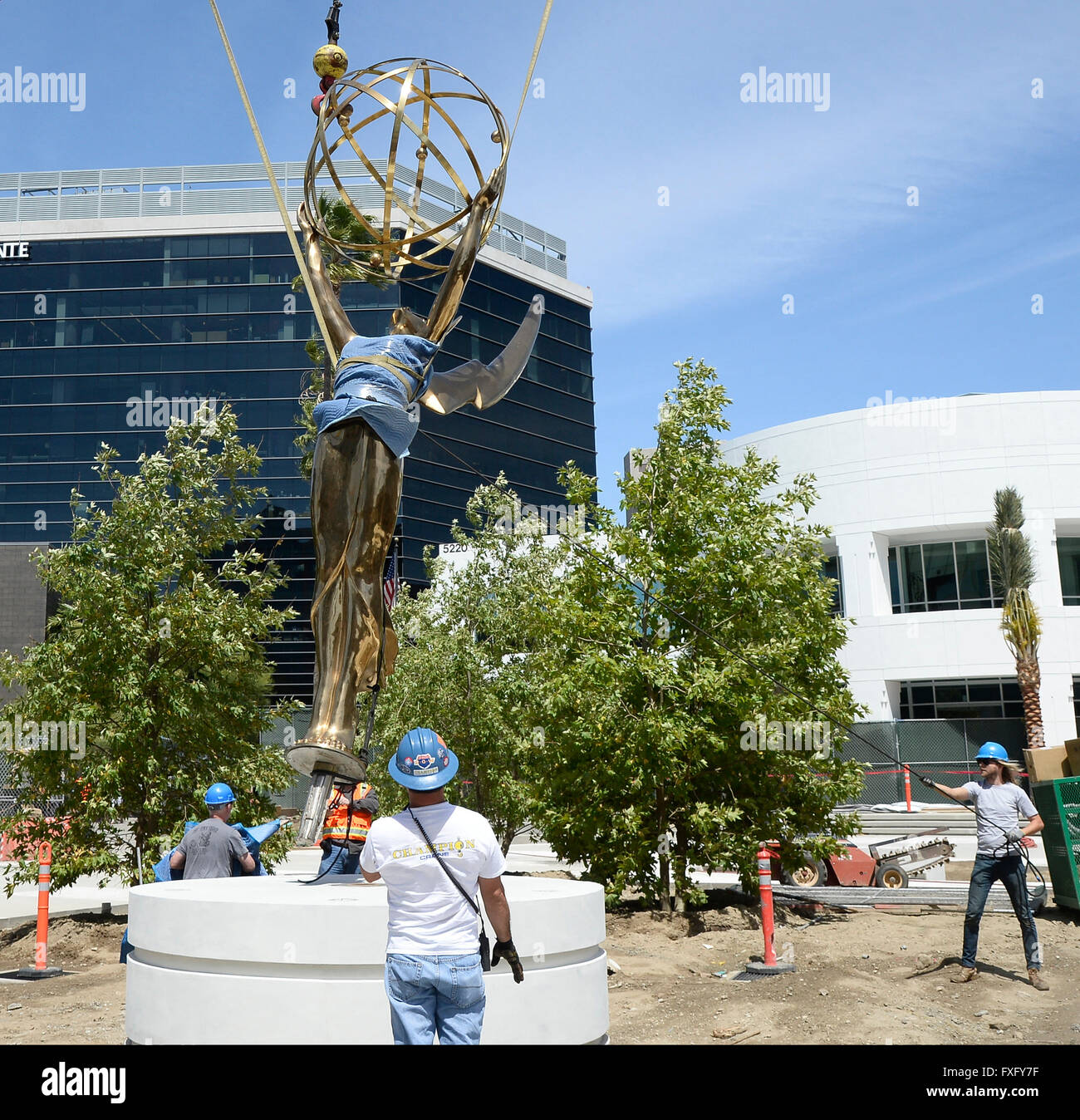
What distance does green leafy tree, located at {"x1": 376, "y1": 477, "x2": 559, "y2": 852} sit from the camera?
1761 centimetres

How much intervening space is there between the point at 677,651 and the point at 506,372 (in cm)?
548

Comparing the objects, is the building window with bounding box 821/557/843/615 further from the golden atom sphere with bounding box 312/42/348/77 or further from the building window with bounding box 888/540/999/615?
the golden atom sphere with bounding box 312/42/348/77

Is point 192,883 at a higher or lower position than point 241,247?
lower

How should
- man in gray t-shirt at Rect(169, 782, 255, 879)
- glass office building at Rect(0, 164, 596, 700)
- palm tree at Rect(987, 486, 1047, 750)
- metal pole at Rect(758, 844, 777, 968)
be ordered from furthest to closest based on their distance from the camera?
glass office building at Rect(0, 164, 596, 700) < palm tree at Rect(987, 486, 1047, 750) < metal pole at Rect(758, 844, 777, 968) < man in gray t-shirt at Rect(169, 782, 255, 879)

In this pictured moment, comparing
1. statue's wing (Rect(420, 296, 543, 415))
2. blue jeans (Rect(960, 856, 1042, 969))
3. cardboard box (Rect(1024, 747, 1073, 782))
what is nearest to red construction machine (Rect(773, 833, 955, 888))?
cardboard box (Rect(1024, 747, 1073, 782))

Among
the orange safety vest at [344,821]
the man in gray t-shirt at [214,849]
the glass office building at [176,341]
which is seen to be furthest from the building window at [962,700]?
the man in gray t-shirt at [214,849]

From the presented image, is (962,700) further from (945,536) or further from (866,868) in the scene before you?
(866,868)

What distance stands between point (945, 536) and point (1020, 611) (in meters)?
6.11

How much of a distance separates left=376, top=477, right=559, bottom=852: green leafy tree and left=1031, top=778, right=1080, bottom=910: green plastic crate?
22.0 ft

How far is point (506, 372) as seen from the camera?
1012cm

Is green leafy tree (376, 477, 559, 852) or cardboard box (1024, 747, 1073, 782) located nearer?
cardboard box (1024, 747, 1073, 782)

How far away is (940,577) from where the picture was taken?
3912 cm
